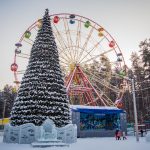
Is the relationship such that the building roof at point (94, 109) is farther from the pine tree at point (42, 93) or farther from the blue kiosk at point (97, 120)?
the pine tree at point (42, 93)

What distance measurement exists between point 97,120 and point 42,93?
44.3ft

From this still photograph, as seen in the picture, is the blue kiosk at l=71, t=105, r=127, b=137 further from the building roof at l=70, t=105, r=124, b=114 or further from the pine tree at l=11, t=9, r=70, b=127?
the pine tree at l=11, t=9, r=70, b=127

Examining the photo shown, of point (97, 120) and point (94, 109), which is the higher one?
point (94, 109)

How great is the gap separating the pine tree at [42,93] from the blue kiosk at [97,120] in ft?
29.7

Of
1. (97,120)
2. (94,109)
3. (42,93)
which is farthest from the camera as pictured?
(97,120)

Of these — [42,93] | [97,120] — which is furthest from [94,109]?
[42,93]

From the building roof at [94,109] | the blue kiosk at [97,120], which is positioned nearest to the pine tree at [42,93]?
the blue kiosk at [97,120]

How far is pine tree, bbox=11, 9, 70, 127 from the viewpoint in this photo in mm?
16859

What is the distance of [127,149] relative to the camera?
41.1 feet

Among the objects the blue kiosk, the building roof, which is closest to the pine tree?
the blue kiosk

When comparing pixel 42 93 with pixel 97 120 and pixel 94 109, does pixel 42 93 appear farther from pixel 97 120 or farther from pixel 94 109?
pixel 97 120

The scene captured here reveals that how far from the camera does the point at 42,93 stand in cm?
1716

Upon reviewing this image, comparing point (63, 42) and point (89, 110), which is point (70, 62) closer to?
point (63, 42)

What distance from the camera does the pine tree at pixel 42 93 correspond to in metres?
16.9
